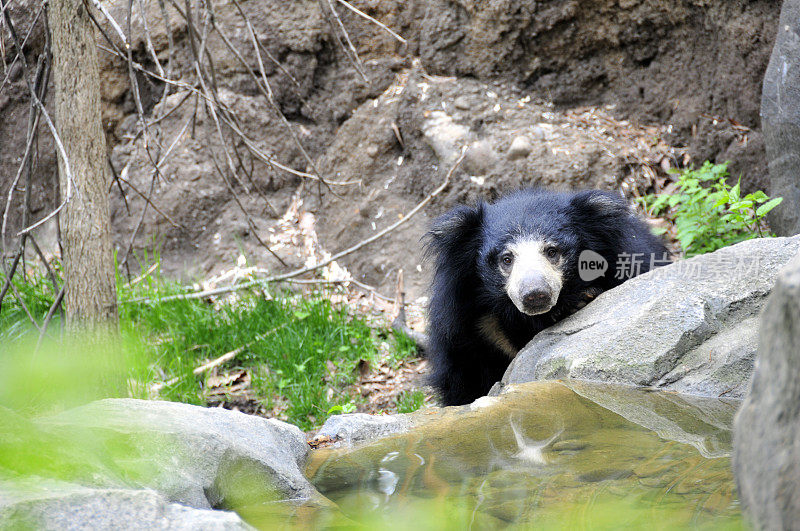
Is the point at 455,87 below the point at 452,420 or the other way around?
the other way around

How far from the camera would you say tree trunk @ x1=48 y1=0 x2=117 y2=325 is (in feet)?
11.1

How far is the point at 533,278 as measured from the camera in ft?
12.1

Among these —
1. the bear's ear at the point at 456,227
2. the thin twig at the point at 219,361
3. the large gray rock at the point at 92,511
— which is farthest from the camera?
the thin twig at the point at 219,361

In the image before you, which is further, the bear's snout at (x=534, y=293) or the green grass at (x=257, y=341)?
the green grass at (x=257, y=341)

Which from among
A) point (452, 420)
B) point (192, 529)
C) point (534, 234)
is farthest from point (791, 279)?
point (534, 234)

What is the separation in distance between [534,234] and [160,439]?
2394 millimetres

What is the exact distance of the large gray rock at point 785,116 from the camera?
469 centimetres

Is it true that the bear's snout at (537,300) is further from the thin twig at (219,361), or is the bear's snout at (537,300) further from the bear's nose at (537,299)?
the thin twig at (219,361)

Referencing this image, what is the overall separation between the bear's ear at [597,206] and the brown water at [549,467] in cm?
128

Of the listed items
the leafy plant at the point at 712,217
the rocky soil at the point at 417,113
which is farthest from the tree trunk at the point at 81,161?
the leafy plant at the point at 712,217

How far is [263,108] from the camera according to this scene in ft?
22.6

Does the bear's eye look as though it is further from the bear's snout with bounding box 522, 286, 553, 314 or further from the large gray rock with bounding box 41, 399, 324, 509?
the large gray rock with bounding box 41, 399, 324, 509

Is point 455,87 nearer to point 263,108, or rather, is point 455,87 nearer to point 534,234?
point 263,108

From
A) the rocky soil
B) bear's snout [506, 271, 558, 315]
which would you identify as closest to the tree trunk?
bear's snout [506, 271, 558, 315]
